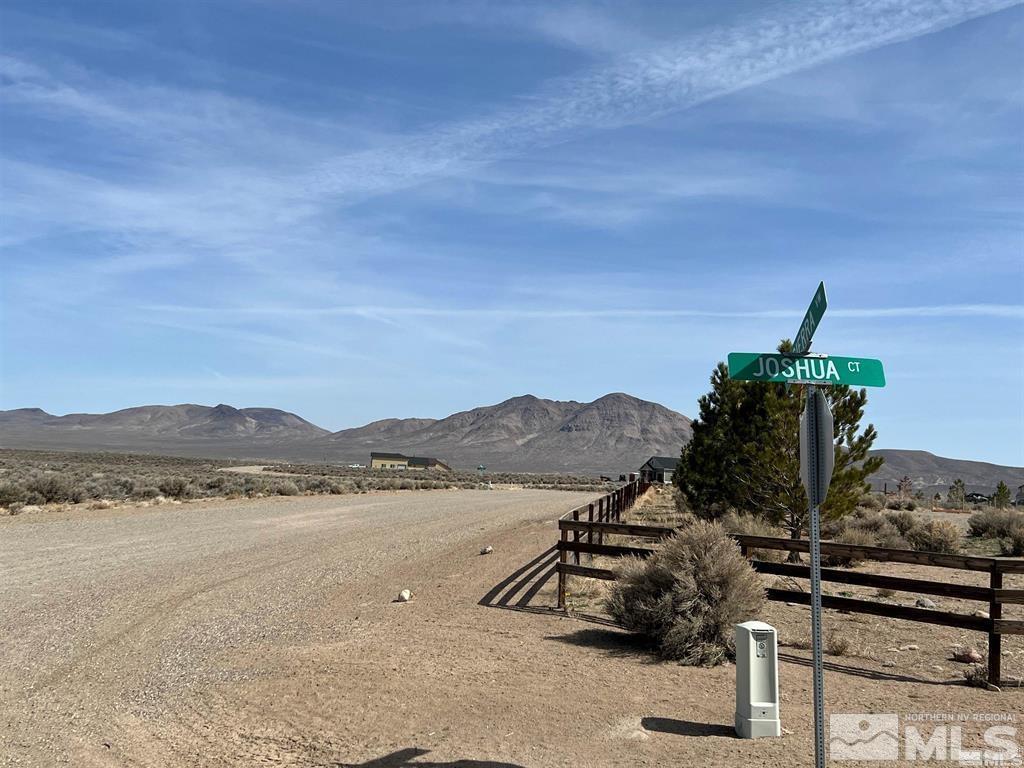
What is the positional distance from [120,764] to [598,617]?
6295mm

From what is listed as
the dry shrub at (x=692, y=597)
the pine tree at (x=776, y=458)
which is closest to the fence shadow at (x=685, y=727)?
the dry shrub at (x=692, y=597)

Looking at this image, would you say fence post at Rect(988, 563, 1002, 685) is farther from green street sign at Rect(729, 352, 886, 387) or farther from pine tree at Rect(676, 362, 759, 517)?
pine tree at Rect(676, 362, 759, 517)

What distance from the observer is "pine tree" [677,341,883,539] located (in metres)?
18.4

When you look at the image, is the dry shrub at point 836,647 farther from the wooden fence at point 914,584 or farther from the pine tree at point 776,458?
the pine tree at point 776,458

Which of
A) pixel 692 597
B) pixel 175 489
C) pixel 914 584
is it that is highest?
pixel 914 584

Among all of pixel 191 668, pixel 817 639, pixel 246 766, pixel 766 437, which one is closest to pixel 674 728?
pixel 817 639

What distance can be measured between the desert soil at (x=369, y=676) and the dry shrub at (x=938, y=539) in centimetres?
1052

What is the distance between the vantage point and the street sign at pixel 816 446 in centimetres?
488

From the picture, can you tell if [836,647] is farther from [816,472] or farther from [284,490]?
[284,490]

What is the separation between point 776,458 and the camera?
18859mm

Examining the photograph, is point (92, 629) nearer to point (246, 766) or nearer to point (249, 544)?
point (246, 766)

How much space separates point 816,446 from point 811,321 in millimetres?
781

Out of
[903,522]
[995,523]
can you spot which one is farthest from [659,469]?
[995,523]

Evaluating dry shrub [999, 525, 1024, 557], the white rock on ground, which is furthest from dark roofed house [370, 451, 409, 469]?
the white rock on ground
